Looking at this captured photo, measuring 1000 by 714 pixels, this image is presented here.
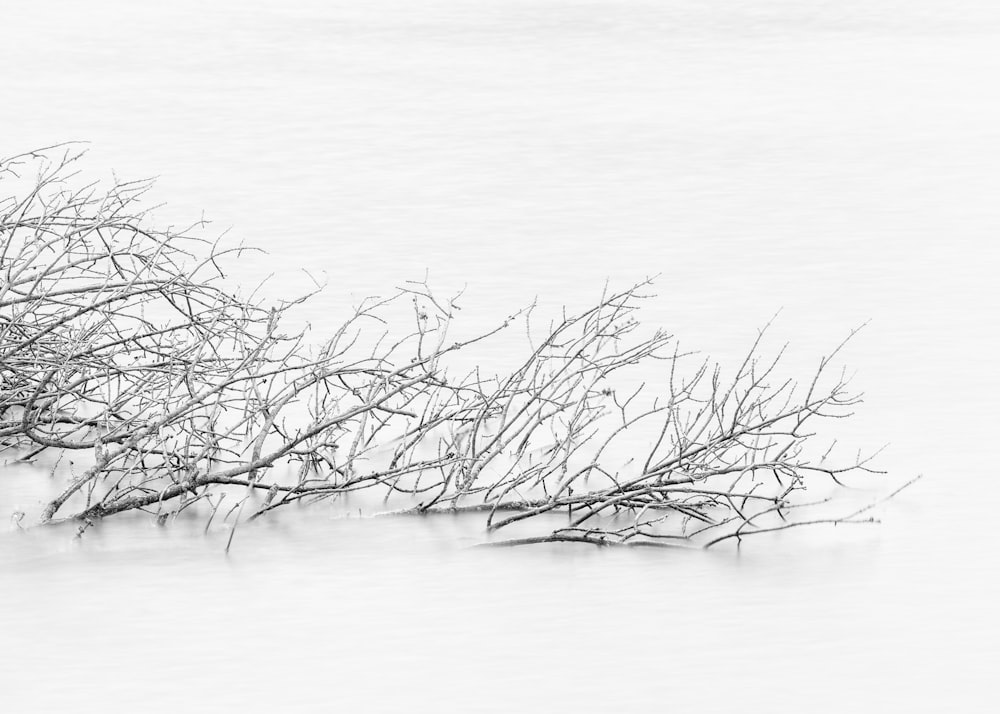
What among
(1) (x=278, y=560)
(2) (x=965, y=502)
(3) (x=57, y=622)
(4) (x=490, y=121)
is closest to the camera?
(3) (x=57, y=622)

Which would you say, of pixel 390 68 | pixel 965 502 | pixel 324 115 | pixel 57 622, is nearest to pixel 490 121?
pixel 324 115

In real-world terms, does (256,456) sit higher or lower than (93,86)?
lower

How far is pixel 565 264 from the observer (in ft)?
46.4

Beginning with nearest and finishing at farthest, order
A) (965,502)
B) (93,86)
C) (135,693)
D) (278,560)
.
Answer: (135,693)
(278,560)
(965,502)
(93,86)

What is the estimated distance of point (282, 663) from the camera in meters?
7.24

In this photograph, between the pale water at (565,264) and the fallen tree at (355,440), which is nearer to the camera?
the pale water at (565,264)

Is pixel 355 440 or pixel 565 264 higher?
pixel 565 264

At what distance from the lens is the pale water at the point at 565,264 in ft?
23.9

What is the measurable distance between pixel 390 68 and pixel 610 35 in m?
4.34

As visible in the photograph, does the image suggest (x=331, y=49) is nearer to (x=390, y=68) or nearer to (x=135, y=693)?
(x=390, y=68)

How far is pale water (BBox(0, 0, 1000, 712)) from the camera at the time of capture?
7.28m

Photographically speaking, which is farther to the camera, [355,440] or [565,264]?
[565,264]

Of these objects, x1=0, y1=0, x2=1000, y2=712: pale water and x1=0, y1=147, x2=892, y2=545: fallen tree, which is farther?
x1=0, y1=147, x2=892, y2=545: fallen tree

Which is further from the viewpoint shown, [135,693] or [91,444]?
[91,444]
